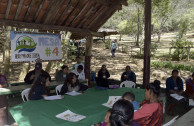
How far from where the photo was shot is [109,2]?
6.33 metres

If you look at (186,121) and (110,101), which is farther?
(110,101)

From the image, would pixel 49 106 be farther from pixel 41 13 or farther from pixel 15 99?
pixel 15 99

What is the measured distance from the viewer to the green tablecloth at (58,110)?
3.01 m

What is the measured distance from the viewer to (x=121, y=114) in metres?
1.90

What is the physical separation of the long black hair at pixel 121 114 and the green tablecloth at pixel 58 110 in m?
1.18

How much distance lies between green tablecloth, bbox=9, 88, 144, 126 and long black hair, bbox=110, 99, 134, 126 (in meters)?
1.18

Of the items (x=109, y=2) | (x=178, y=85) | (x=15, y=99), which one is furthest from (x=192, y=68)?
(x=15, y=99)

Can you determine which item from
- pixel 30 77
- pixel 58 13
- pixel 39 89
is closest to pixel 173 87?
pixel 39 89

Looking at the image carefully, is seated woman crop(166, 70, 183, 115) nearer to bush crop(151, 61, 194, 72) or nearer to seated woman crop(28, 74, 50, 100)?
seated woman crop(28, 74, 50, 100)

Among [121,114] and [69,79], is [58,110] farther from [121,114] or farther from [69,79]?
[121,114]

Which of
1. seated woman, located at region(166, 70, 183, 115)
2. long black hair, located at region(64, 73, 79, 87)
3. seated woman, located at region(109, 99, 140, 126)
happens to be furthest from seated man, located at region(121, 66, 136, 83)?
seated woman, located at region(109, 99, 140, 126)

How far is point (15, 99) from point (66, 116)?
161 inches

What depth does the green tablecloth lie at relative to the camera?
301cm

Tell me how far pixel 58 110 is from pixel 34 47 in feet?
11.2
